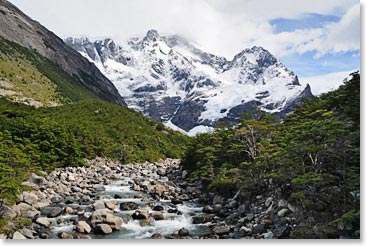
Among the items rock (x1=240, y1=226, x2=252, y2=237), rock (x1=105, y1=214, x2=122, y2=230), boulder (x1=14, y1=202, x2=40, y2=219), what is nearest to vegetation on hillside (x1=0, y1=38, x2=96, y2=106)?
boulder (x1=14, y1=202, x2=40, y2=219)

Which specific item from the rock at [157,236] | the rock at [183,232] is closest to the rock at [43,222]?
the rock at [157,236]

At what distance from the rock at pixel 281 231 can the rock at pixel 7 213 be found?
545cm

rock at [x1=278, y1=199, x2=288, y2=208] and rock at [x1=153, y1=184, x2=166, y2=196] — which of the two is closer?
rock at [x1=278, y1=199, x2=288, y2=208]

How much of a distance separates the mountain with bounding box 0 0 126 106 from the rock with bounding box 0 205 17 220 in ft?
108

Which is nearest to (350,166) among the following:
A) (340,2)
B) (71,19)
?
(340,2)

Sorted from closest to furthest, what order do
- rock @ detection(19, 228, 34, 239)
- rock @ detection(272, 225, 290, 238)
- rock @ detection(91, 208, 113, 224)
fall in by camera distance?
1. rock @ detection(272, 225, 290, 238)
2. rock @ detection(19, 228, 34, 239)
3. rock @ detection(91, 208, 113, 224)

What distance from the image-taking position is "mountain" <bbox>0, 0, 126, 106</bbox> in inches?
1789

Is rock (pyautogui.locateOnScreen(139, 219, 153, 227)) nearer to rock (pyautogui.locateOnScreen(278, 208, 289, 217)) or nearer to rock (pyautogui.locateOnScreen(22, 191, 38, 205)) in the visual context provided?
rock (pyautogui.locateOnScreen(278, 208, 289, 217))

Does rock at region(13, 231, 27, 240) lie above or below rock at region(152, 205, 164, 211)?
below

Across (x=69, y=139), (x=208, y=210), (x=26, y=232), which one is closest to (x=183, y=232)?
(x=208, y=210)

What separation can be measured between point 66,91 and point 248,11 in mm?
50760

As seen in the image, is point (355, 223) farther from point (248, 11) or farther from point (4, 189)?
point (4, 189)

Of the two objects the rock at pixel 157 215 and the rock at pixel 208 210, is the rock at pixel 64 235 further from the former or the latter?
the rock at pixel 208 210

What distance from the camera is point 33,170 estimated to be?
532 inches
